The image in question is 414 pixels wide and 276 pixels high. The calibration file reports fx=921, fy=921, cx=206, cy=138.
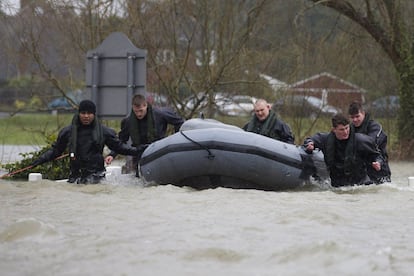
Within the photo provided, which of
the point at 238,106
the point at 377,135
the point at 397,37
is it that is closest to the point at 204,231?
the point at 377,135

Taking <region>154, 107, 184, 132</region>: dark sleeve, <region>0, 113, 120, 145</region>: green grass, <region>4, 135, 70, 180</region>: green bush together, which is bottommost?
<region>4, 135, 70, 180</region>: green bush

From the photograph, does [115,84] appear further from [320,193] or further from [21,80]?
[21,80]

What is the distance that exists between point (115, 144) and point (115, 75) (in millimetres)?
2410

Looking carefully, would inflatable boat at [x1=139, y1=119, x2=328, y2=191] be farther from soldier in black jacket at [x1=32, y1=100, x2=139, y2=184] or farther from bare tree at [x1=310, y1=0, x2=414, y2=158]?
bare tree at [x1=310, y1=0, x2=414, y2=158]

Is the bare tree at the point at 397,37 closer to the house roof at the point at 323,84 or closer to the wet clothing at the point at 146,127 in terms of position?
the house roof at the point at 323,84

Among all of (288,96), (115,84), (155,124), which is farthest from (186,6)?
(155,124)

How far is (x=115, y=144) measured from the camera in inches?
402

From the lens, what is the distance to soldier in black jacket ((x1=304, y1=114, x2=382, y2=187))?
965 cm

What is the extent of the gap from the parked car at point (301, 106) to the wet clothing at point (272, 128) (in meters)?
6.77

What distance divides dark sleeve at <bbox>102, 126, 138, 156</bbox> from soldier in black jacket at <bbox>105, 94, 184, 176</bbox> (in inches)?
11.4

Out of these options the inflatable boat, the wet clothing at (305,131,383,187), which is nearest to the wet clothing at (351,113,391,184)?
the wet clothing at (305,131,383,187)

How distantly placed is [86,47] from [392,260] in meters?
11.3

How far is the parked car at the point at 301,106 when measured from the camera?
17.8 metres

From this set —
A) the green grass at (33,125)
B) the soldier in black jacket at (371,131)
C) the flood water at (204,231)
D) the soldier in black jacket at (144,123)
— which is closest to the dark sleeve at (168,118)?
the soldier in black jacket at (144,123)
